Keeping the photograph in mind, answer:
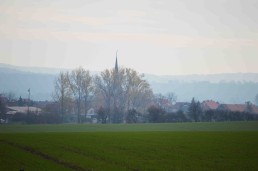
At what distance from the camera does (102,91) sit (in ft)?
438

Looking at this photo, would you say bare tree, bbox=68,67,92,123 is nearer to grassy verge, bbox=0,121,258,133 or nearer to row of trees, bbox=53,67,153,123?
row of trees, bbox=53,67,153,123

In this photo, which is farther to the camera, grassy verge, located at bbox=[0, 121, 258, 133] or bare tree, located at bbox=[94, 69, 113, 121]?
bare tree, located at bbox=[94, 69, 113, 121]

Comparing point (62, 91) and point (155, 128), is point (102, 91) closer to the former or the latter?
point (62, 91)

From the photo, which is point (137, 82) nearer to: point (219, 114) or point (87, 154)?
point (219, 114)

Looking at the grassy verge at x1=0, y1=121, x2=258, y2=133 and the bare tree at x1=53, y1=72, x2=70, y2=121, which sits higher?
the bare tree at x1=53, y1=72, x2=70, y2=121

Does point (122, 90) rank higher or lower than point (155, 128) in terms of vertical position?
higher

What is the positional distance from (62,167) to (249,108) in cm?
13078

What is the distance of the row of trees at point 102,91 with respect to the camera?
12975cm

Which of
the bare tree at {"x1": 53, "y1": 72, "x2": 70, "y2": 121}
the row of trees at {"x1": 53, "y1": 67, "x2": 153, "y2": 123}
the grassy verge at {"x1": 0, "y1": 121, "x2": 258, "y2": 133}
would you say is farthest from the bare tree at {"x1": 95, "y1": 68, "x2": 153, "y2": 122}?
the grassy verge at {"x1": 0, "y1": 121, "x2": 258, "y2": 133}

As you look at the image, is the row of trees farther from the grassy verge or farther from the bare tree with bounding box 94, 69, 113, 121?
the grassy verge

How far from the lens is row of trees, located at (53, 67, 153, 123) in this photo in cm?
12975

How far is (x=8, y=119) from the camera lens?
393 feet

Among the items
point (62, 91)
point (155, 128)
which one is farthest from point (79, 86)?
point (155, 128)

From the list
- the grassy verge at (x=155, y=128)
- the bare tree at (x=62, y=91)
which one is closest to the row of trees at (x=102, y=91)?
the bare tree at (x=62, y=91)
